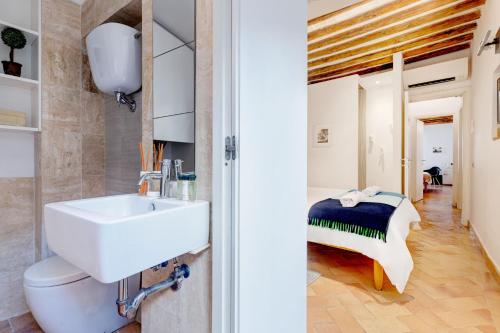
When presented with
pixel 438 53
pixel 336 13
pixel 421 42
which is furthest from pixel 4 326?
pixel 438 53

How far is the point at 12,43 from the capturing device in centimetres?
165

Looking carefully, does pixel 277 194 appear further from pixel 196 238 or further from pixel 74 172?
pixel 74 172

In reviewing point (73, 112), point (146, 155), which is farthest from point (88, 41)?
point (146, 155)

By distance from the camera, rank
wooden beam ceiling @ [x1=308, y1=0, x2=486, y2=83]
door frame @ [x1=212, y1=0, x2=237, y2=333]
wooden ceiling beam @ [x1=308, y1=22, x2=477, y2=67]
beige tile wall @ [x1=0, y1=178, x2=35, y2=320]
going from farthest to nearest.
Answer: wooden ceiling beam @ [x1=308, y1=22, x2=477, y2=67] < wooden beam ceiling @ [x1=308, y1=0, x2=486, y2=83] < beige tile wall @ [x1=0, y1=178, x2=35, y2=320] < door frame @ [x1=212, y1=0, x2=237, y2=333]

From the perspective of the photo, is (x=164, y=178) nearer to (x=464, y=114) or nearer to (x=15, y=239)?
(x=15, y=239)

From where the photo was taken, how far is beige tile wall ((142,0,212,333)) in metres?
1.02

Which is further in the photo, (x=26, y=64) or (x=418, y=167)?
(x=418, y=167)

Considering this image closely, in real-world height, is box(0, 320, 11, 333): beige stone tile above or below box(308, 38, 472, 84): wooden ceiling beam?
below

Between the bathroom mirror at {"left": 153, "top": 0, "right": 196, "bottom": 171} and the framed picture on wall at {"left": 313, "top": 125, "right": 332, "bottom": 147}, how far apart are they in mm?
3929

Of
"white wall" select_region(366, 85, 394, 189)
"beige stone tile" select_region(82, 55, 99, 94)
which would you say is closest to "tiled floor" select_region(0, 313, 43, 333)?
"beige stone tile" select_region(82, 55, 99, 94)

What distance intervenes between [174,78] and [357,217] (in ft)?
5.98

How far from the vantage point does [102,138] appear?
2125 millimetres

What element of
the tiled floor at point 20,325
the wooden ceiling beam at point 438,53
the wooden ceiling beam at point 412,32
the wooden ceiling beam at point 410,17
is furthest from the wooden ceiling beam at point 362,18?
the tiled floor at point 20,325

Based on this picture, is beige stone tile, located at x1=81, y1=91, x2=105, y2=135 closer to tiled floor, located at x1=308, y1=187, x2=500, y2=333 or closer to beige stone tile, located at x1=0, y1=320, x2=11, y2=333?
beige stone tile, located at x1=0, y1=320, x2=11, y2=333
